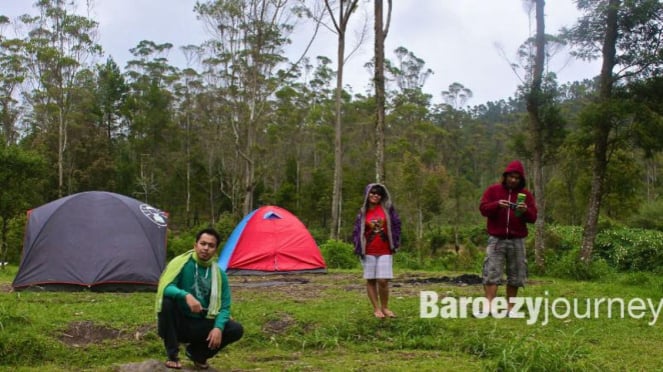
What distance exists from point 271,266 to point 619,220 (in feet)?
64.5

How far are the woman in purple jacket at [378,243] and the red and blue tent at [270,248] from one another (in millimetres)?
5277

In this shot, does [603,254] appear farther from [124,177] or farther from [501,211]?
[124,177]

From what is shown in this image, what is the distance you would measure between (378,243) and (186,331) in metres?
2.21

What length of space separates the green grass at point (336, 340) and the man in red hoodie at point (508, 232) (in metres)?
0.40

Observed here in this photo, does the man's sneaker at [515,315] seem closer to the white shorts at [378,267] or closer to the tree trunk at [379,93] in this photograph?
the white shorts at [378,267]

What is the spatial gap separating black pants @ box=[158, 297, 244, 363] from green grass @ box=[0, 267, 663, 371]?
1.26 ft

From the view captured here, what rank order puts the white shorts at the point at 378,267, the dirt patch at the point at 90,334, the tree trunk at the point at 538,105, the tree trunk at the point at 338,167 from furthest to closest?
the tree trunk at the point at 338,167
the tree trunk at the point at 538,105
the white shorts at the point at 378,267
the dirt patch at the point at 90,334

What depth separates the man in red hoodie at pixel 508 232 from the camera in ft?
19.1

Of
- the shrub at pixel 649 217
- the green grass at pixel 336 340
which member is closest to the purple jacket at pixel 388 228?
the green grass at pixel 336 340

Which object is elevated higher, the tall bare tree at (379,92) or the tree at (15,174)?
the tall bare tree at (379,92)

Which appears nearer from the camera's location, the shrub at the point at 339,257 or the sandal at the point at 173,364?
the sandal at the point at 173,364

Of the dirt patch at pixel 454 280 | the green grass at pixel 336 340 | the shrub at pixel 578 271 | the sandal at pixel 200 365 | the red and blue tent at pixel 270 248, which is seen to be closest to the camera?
the sandal at pixel 200 365

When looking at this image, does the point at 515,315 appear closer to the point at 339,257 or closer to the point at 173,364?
the point at 173,364

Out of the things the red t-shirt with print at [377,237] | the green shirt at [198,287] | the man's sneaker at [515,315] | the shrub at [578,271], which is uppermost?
the red t-shirt with print at [377,237]
